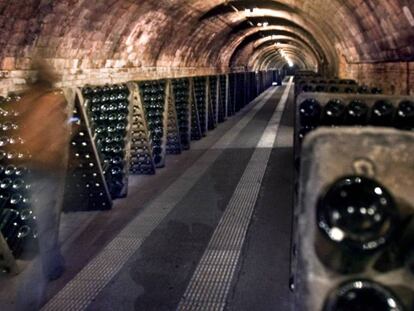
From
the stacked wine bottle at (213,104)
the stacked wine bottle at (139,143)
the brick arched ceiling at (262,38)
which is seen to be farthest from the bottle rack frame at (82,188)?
the brick arched ceiling at (262,38)

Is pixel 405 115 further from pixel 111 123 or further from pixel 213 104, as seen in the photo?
pixel 213 104

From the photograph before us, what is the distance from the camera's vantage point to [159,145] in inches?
291

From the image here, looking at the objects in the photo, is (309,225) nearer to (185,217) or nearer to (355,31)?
(185,217)

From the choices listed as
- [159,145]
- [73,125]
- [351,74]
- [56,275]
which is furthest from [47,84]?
[351,74]

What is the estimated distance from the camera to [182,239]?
4.24 m

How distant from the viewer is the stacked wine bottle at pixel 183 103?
8547 millimetres

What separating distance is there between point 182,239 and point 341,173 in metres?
3.04

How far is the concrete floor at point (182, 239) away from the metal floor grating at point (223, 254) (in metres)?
0.06

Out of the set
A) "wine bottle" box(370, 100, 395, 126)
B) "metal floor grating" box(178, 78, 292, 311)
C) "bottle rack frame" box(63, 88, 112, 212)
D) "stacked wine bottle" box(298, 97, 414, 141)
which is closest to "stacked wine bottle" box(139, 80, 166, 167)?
"metal floor grating" box(178, 78, 292, 311)

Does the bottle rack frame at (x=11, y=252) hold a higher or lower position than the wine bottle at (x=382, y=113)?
lower

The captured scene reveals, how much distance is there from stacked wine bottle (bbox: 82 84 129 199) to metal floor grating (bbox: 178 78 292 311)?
1765mm

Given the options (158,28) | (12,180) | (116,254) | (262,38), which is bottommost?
(116,254)

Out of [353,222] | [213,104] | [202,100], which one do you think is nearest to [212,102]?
[213,104]

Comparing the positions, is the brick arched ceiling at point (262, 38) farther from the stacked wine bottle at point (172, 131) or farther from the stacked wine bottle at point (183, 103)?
the stacked wine bottle at point (172, 131)
